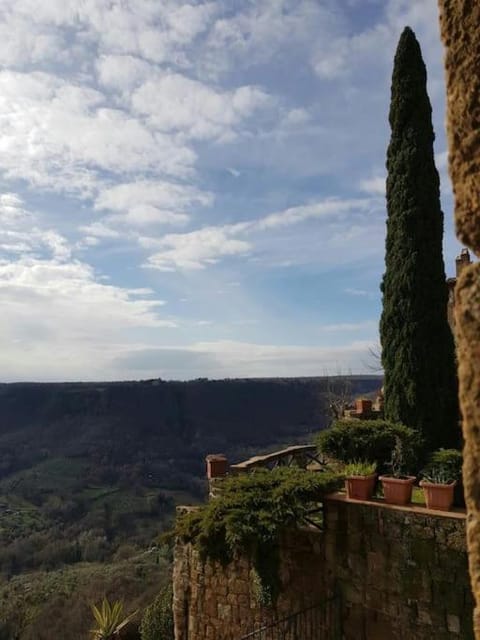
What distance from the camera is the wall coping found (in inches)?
223

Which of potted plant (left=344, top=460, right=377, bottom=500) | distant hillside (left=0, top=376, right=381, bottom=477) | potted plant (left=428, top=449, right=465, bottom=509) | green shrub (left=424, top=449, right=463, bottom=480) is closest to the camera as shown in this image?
potted plant (left=344, top=460, right=377, bottom=500)

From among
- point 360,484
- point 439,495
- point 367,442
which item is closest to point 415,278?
point 367,442

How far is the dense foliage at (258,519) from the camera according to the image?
20.0ft

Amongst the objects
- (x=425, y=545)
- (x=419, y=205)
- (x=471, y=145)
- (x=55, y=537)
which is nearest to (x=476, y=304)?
(x=471, y=145)

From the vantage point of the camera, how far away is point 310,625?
21.8 feet

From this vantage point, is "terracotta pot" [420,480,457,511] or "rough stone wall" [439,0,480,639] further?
"terracotta pot" [420,480,457,511]

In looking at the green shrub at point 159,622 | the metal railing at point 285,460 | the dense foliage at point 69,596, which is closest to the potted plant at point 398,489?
the metal railing at point 285,460

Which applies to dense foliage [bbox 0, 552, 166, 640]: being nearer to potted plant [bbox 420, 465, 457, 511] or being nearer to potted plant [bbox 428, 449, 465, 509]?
potted plant [bbox 428, 449, 465, 509]

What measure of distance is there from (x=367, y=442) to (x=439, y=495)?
2.10 metres

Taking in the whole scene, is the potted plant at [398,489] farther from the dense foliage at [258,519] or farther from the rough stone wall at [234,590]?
the rough stone wall at [234,590]

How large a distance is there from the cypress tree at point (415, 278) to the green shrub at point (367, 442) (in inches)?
46.7

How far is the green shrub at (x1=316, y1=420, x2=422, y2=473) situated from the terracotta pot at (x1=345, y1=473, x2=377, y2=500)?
4.22 ft

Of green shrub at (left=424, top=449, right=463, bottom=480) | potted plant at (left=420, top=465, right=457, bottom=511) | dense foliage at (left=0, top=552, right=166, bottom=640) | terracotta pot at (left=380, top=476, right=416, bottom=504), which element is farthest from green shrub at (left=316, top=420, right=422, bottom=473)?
dense foliage at (left=0, top=552, right=166, bottom=640)

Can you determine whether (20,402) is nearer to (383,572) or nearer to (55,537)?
(55,537)
